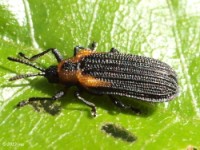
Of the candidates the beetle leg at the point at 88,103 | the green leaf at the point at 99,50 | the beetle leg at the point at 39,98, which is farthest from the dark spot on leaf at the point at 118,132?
the beetle leg at the point at 39,98

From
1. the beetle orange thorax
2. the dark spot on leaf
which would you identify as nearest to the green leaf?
the dark spot on leaf

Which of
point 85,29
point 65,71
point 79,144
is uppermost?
point 85,29

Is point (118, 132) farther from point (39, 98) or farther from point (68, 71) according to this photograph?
point (68, 71)

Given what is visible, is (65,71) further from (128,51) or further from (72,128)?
(72,128)

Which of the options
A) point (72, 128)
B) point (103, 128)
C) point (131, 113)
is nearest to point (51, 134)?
point (72, 128)

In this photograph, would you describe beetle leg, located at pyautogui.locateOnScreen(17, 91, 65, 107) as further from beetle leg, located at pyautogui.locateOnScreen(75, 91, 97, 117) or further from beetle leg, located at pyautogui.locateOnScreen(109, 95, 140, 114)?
beetle leg, located at pyautogui.locateOnScreen(109, 95, 140, 114)

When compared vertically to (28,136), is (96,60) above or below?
above

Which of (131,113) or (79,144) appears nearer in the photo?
(79,144)
